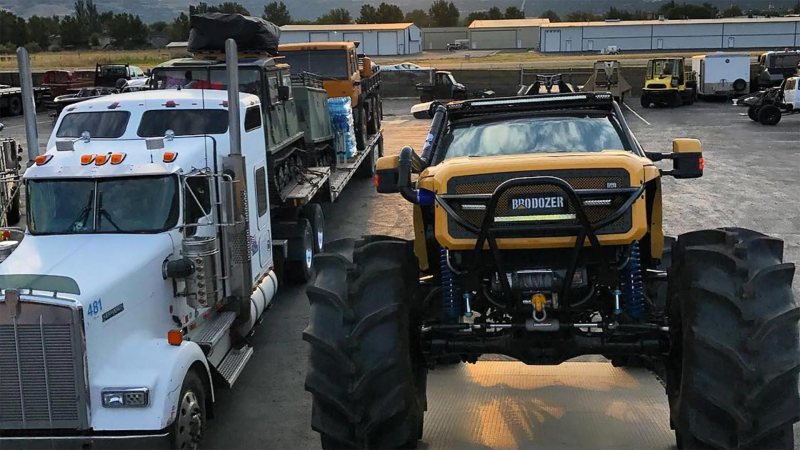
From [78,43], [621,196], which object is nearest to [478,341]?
[621,196]

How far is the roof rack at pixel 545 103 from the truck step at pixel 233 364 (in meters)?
3.04

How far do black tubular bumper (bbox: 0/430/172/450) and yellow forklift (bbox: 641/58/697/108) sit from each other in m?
35.8

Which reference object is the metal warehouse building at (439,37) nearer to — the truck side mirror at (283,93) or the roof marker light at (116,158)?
the truck side mirror at (283,93)

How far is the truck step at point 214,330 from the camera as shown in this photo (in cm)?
703

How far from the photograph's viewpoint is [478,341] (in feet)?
17.4

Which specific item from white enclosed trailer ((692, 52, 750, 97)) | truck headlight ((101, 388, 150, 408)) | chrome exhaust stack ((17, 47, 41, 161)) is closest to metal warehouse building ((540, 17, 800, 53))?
white enclosed trailer ((692, 52, 750, 97))

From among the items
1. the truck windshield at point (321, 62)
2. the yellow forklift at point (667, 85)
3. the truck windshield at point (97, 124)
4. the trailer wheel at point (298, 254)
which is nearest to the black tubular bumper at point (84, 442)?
the truck windshield at point (97, 124)

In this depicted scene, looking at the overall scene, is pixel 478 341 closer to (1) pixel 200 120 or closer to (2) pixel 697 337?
(2) pixel 697 337

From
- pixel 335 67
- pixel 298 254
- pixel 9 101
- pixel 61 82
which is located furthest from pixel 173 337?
pixel 61 82

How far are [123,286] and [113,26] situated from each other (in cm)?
9498

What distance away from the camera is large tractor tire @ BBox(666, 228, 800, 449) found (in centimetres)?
465

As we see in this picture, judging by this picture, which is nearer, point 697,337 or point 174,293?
point 697,337

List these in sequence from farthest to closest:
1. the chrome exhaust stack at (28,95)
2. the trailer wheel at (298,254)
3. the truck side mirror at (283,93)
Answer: the truck side mirror at (283,93)
the trailer wheel at (298,254)
the chrome exhaust stack at (28,95)

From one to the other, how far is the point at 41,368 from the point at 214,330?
6.76ft
